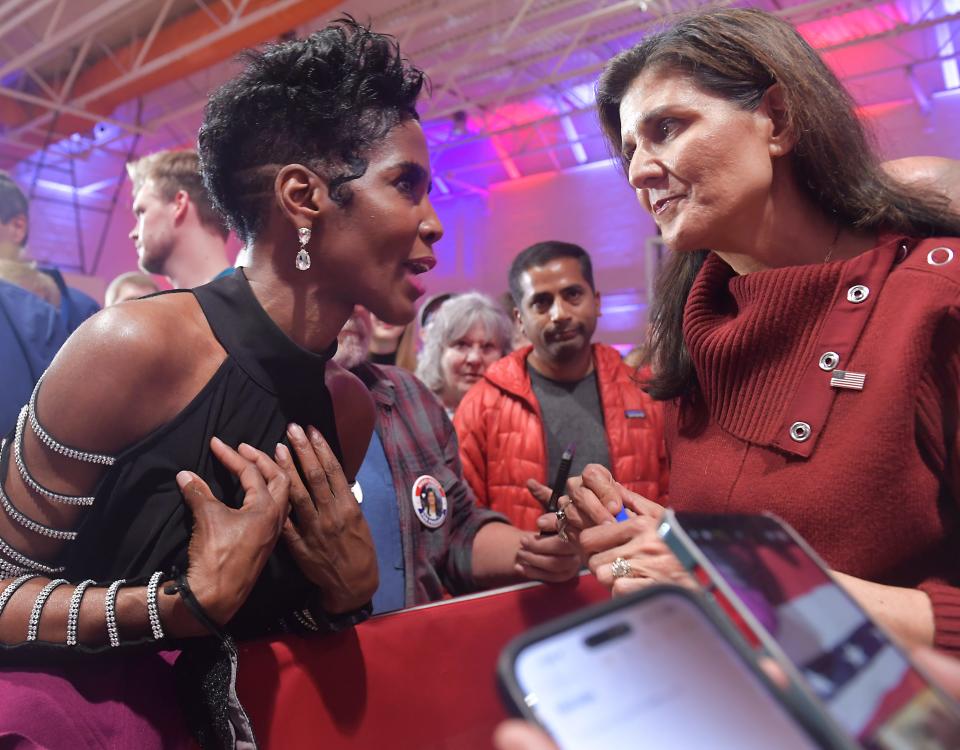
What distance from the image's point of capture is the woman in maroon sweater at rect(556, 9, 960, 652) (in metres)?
0.86

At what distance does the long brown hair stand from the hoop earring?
23.3 inches

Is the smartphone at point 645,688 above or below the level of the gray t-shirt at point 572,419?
above

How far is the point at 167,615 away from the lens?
86 centimetres

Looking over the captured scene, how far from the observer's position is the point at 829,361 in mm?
929

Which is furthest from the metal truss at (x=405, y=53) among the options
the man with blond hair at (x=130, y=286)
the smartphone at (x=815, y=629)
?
the smartphone at (x=815, y=629)

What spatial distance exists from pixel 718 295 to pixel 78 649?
1.02 meters

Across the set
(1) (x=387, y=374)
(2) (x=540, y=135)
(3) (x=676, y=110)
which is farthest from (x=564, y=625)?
(2) (x=540, y=135)

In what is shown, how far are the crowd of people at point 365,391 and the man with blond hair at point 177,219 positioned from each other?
1177mm

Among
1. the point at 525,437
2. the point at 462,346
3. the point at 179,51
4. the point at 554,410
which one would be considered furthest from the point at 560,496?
the point at 179,51

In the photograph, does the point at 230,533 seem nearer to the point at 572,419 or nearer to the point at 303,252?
the point at 303,252

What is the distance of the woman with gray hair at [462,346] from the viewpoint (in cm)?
320

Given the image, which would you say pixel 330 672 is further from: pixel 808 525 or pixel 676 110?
pixel 676 110

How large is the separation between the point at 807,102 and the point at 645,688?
0.97m

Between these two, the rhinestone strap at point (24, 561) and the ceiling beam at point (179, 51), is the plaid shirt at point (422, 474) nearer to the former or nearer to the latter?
the rhinestone strap at point (24, 561)
